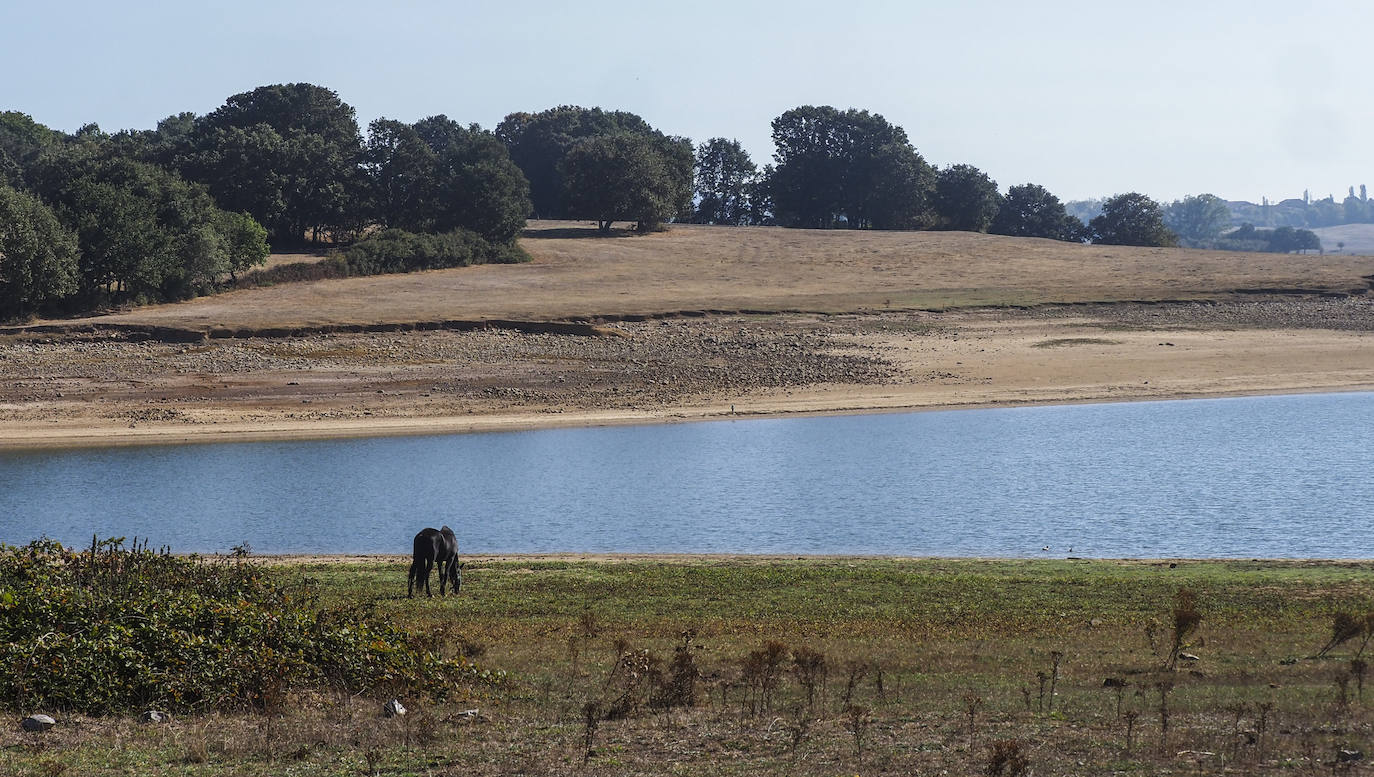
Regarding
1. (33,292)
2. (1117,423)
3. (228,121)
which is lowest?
(1117,423)

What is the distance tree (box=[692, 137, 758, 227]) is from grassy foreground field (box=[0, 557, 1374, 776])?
104217 mm

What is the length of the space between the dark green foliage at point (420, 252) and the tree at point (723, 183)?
151 ft

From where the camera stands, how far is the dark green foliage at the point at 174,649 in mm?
11625

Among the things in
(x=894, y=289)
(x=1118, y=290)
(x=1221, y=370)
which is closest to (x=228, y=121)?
(x=894, y=289)

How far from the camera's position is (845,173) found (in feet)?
378

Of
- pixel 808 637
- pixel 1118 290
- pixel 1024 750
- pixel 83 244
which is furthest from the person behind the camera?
pixel 1118 290

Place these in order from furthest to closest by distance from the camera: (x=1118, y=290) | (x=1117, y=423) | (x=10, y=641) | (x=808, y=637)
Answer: (x=1118, y=290)
(x=1117, y=423)
(x=808, y=637)
(x=10, y=641)

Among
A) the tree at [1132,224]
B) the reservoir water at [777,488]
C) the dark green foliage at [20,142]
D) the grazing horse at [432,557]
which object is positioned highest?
the dark green foliage at [20,142]

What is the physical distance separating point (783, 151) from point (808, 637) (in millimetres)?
106453

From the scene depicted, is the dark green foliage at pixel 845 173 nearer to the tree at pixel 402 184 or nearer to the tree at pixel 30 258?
the tree at pixel 402 184

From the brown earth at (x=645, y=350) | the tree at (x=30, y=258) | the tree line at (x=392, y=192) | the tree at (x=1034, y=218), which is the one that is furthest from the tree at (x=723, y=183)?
the tree at (x=30, y=258)

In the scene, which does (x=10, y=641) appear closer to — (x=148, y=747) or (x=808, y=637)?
(x=148, y=747)

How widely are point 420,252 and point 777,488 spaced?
45833mm

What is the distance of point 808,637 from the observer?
15430 mm
